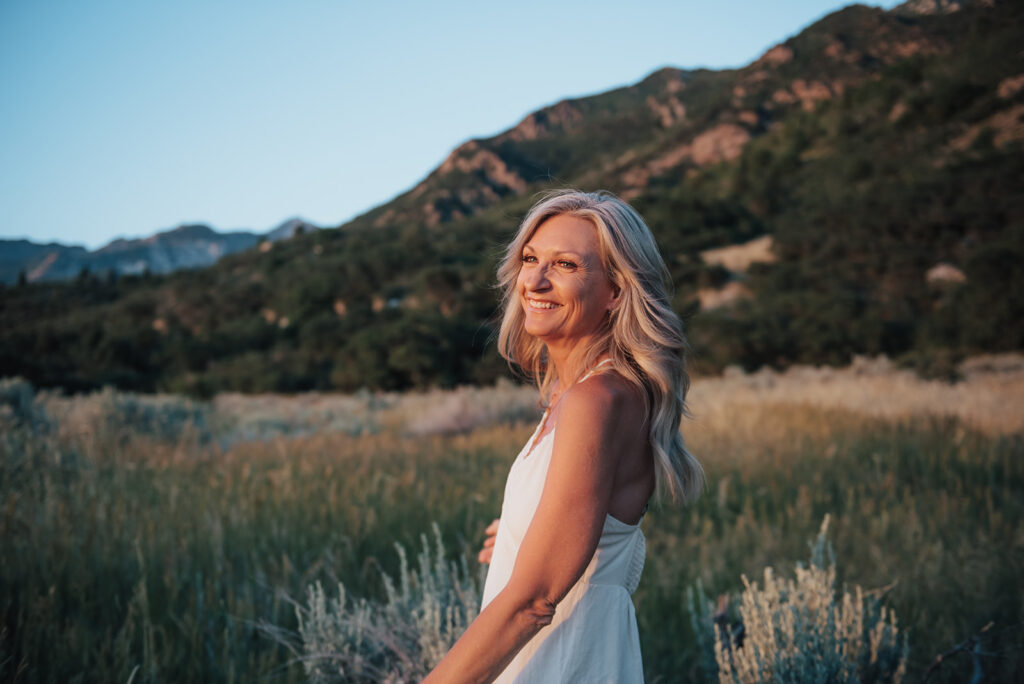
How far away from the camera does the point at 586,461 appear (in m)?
1.23

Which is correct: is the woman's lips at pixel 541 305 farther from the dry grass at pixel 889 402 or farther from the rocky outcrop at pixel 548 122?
the rocky outcrop at pixel 548 122

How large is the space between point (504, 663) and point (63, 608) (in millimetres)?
3116

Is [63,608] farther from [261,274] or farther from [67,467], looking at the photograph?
[261,274]

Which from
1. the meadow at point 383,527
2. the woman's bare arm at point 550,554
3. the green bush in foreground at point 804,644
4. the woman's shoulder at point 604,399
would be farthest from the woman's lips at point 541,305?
the meadow at point 383,527

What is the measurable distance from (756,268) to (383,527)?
2866 centimetres

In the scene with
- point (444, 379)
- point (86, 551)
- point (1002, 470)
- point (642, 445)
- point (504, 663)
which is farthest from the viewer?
point (444, 379)

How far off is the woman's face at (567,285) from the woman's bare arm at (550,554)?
1.22 feet

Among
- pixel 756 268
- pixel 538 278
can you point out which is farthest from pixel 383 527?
pixel 756 268

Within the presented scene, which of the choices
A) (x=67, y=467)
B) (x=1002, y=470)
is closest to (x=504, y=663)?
(x=67, y=467)

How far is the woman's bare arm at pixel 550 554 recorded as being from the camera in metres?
1.20

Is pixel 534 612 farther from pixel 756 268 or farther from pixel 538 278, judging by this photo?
pixel 756 268

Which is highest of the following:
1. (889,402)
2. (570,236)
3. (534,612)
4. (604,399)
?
(570,236)

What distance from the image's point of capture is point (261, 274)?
1928 inches

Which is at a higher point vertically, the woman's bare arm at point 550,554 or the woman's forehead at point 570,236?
the woman's forehead at point 570,236
